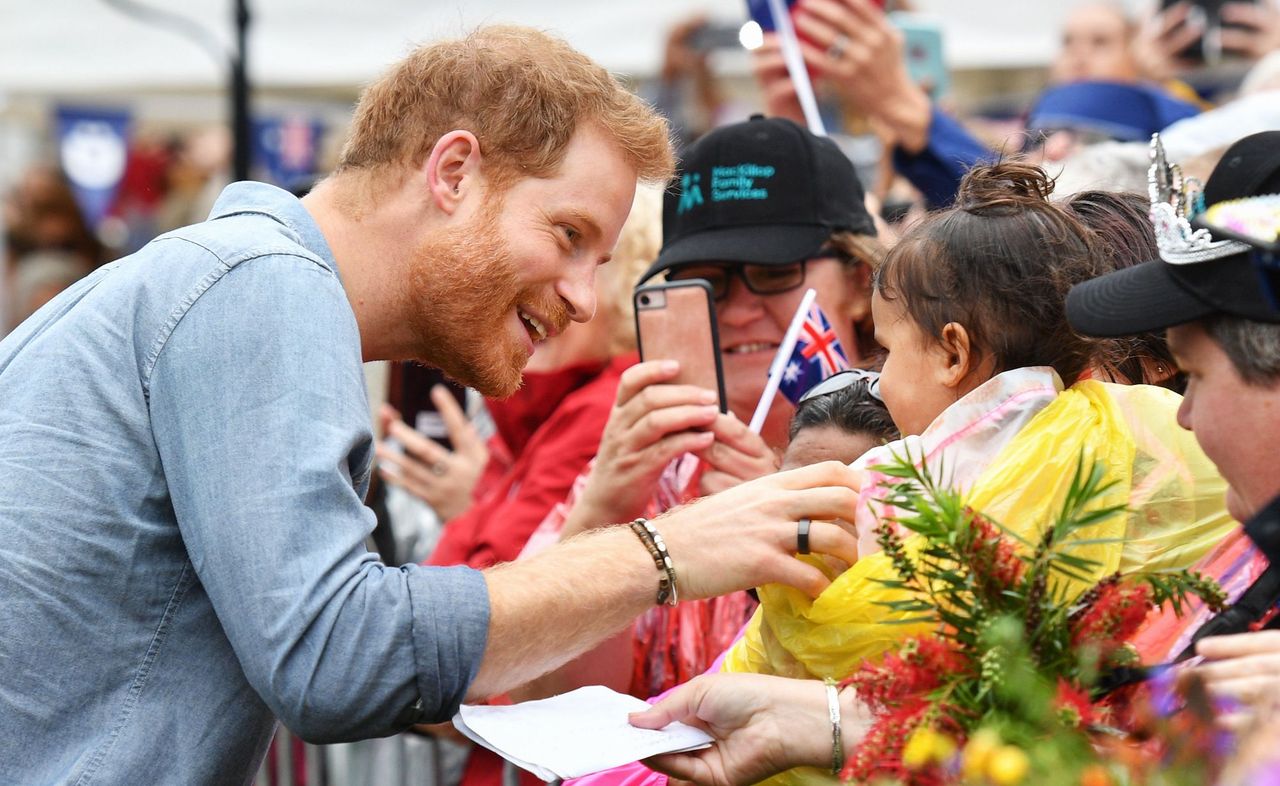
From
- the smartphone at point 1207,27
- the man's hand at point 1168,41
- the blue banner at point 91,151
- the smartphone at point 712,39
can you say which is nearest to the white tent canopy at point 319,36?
the blue banner at point 91,151

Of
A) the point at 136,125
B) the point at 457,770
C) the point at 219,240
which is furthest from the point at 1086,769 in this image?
the point at 136,125

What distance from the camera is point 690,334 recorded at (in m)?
2.70

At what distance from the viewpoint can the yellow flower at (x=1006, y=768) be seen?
1009 mm

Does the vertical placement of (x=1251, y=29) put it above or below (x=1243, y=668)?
above

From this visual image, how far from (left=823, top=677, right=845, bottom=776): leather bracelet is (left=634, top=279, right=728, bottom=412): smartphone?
923 millimetres

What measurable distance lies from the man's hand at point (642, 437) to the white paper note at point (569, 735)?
0.60m

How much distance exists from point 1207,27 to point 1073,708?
170 inches

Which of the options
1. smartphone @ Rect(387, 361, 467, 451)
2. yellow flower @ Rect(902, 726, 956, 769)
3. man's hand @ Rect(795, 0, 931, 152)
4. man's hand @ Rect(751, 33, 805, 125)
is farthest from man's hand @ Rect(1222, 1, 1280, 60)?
yellow flower @ Rect(902, 726, 956, 769)

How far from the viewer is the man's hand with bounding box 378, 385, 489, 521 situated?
13.3ft

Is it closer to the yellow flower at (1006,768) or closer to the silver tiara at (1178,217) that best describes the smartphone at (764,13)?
the silver tiara at (1178,217)

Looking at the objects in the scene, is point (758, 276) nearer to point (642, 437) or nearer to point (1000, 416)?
point (642, 437)

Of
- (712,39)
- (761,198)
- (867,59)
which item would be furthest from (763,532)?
(712,39)

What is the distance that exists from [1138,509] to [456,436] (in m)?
2.58

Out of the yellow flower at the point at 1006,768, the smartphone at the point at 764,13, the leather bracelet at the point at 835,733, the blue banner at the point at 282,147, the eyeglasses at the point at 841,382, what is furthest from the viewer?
the blue banner at the point at 282,147
